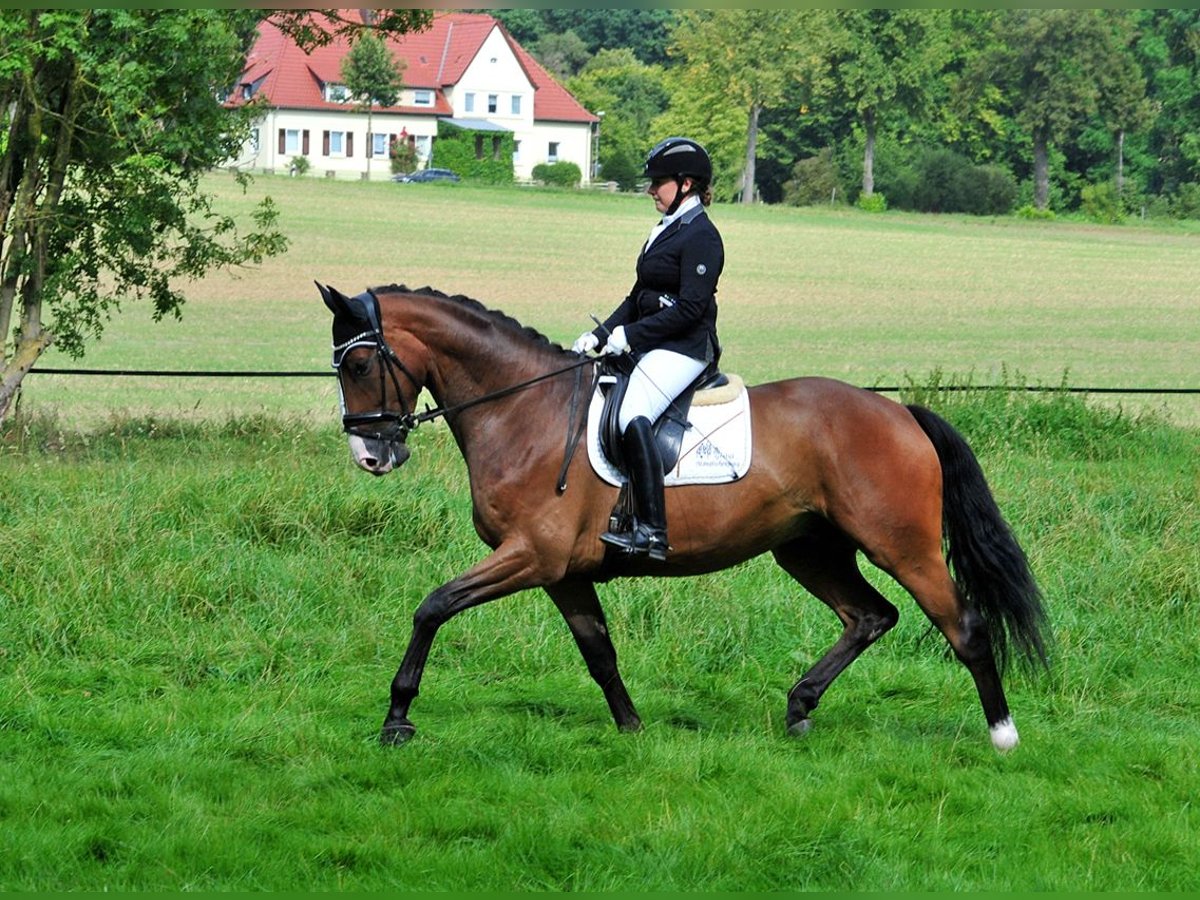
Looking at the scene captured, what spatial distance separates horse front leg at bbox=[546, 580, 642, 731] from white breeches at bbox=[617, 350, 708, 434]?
0.85 meters

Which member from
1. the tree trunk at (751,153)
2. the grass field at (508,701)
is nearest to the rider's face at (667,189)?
the grass field at (508,701)

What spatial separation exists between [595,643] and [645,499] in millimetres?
768

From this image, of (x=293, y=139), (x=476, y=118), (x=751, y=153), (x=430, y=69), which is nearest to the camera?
(x=751, y=153)

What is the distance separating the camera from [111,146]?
46.5 feet

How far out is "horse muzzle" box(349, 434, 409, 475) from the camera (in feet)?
21.2

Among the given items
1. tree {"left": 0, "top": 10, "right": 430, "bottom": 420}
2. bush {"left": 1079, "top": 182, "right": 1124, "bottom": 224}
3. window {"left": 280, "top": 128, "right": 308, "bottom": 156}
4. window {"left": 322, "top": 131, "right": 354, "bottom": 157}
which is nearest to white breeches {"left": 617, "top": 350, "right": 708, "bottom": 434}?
tree {"left": 0, "top": 10, "right": 430, "bottom": 420}

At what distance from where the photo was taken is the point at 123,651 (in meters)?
7.90

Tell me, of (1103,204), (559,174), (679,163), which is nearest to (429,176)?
(559,174)

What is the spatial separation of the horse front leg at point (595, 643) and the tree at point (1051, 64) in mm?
46937

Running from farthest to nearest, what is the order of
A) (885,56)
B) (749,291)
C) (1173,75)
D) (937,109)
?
(937,109) < (1173,75) < (885,56) < (749,291)

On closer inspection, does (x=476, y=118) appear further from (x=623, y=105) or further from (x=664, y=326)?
(x=664, y=326)

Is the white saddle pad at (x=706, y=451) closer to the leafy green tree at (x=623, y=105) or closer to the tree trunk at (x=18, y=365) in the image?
the tree trunk at (x=18, y=365)

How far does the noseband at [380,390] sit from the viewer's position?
6.50m

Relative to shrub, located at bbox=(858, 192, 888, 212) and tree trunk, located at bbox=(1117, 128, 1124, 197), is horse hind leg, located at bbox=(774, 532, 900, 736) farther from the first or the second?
shrub, located at bbox=(858, 192, 888, 212)
